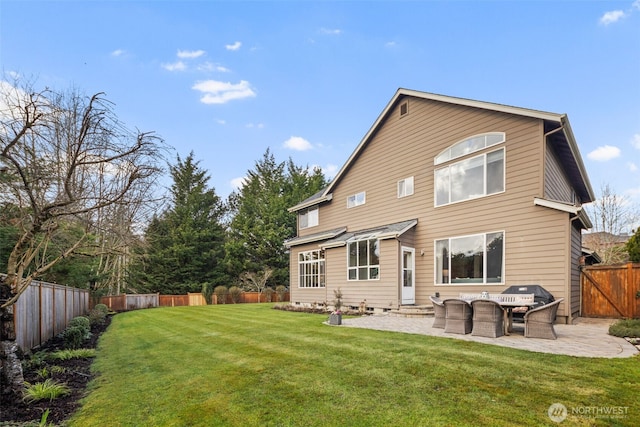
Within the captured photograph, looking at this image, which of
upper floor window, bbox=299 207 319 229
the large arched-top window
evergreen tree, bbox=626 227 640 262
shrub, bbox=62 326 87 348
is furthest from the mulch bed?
evergreen tree, bbox=626 227 640 262

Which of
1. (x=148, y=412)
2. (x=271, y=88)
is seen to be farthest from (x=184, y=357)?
(x=271, y=88)

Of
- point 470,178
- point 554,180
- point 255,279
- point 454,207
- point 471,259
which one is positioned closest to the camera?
point 554,180

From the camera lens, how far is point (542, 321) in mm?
6785

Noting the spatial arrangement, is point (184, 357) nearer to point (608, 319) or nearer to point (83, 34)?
point (83, 34)

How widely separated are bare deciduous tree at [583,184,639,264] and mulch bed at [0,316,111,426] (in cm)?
2893

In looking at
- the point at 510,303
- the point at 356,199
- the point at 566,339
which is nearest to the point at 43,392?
the point at 510,303

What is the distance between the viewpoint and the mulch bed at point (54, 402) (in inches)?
152

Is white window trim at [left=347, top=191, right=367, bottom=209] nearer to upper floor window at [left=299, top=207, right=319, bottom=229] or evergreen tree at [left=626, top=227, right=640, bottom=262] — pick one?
upper floor window at [left=299, top=207, right=319, bottom=229]

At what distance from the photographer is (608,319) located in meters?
9.94

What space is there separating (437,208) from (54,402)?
440 inches

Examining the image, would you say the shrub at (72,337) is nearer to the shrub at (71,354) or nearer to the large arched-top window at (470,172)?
the shrub at (71,354)

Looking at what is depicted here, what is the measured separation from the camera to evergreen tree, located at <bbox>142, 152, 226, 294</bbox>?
28.1 meters

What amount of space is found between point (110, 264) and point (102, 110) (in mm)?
25862

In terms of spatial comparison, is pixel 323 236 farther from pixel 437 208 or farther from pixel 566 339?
pixel 566 339
